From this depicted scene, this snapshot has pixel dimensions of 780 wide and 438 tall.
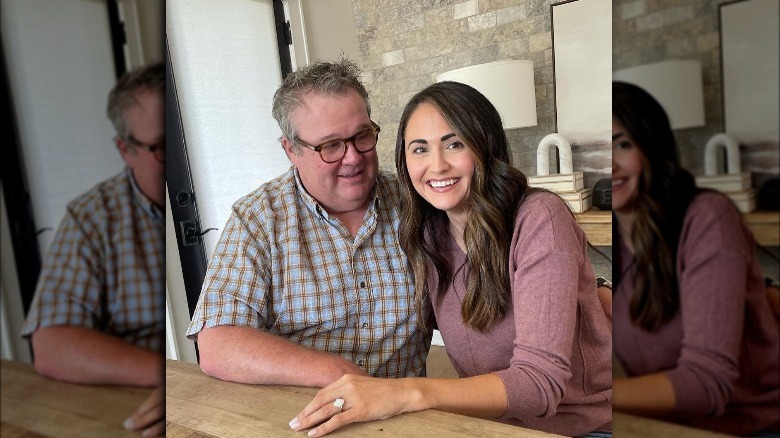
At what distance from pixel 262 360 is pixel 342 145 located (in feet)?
0.82

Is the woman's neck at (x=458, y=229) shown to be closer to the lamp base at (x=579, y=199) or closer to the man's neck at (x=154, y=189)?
the lamp base at (x=579, y=199)

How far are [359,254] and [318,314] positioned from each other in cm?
8

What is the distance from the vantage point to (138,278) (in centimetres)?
17

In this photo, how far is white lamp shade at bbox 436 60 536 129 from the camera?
51 centimetres

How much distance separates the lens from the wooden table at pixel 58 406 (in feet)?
0.52

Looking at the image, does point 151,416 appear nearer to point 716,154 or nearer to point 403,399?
point 716,154

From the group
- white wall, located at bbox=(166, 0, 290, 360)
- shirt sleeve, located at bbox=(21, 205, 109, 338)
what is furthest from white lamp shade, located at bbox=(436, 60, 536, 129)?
shirt sleeve, located at bbox=(21, 205, 109, 338)

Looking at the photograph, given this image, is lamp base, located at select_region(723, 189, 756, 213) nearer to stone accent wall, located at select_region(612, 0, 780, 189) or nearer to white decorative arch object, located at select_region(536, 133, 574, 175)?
stone accent wall, located at select_region(612, 0, 780, 189)

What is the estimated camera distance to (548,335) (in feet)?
1.72

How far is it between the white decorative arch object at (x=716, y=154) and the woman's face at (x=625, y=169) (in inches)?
0.8

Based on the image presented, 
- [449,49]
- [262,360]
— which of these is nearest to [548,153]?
[449,49]

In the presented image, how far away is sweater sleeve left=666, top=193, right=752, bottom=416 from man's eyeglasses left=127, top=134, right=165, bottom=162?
0.17 metres

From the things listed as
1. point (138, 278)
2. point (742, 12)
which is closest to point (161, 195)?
point (138, 278)

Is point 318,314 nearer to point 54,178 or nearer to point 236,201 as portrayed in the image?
point 236,201
